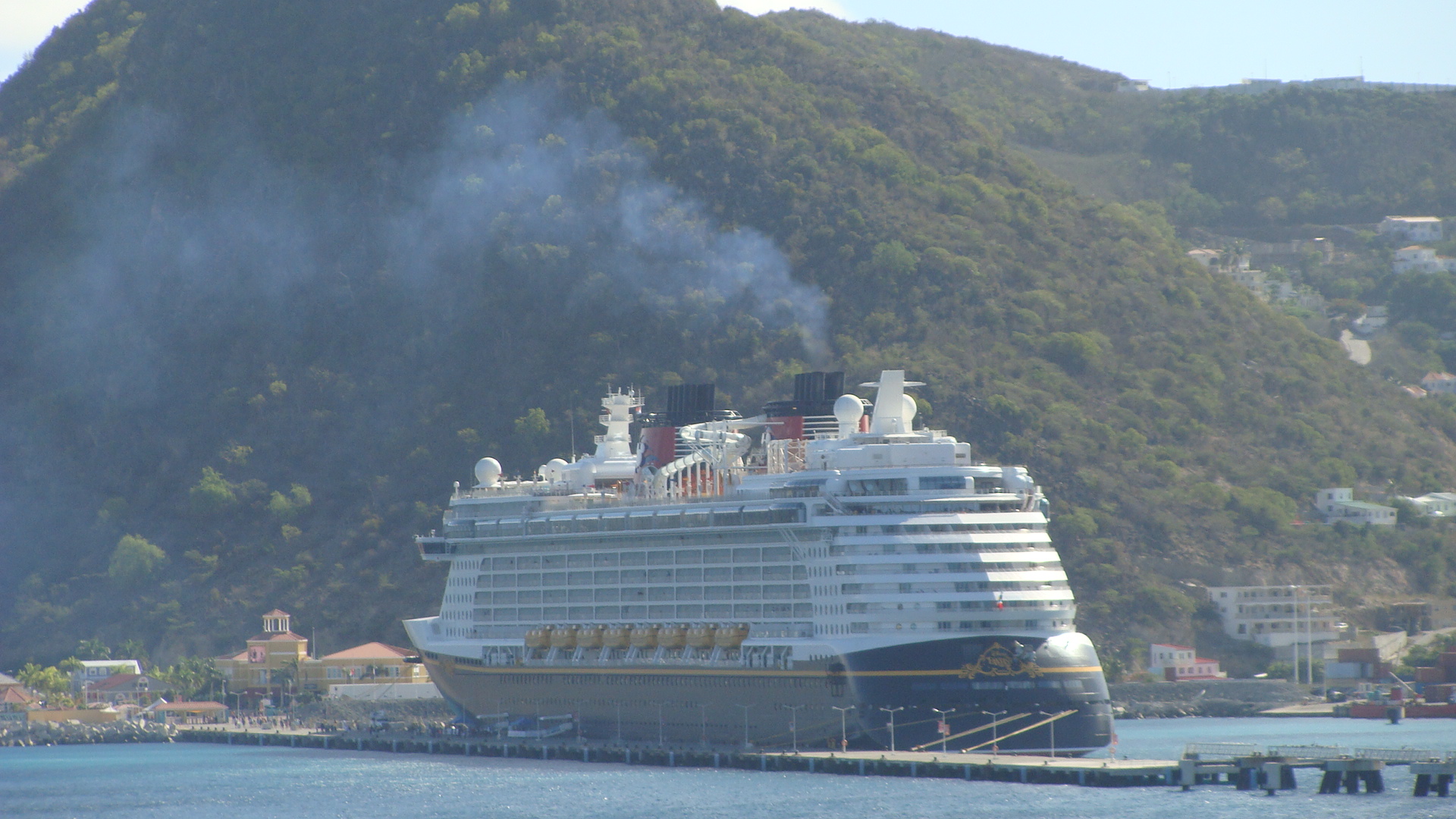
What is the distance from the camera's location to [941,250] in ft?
493

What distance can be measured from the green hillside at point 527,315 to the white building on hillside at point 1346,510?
4.59 ft

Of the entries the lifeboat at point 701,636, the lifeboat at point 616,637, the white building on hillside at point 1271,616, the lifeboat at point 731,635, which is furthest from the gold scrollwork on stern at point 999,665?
the white building on hillside at point 1271,616

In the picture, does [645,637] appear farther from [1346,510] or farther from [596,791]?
[1346,510]

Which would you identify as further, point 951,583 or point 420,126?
point 420,126

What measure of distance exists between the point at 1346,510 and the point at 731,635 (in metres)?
68.8

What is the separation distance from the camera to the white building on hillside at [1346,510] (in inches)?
5507

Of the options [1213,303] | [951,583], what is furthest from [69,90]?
[951,583]

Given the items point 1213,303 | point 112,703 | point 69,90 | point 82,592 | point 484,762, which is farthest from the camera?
point 69,90

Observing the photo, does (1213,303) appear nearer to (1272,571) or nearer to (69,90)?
(1272,571)

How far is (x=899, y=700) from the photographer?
75.3 meters

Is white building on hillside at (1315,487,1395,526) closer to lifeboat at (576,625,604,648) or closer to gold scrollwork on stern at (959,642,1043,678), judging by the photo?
lifeboat at (576,625,604,648)

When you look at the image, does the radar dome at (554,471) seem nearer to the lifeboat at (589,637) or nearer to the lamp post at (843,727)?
the lifeboat at (589,637)

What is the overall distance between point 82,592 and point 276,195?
37.5 m

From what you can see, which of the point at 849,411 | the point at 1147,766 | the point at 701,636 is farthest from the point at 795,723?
the point at 1147,766
